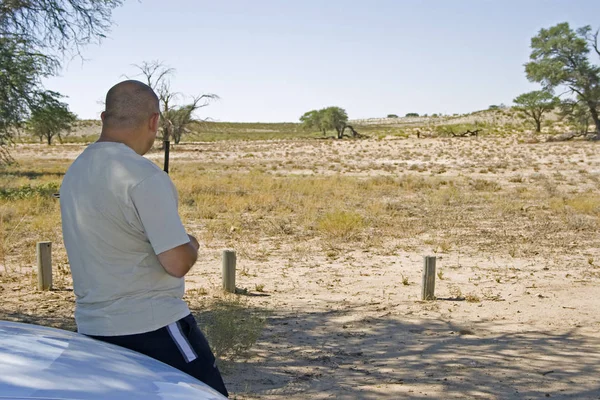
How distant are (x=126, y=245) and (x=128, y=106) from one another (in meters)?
0.54

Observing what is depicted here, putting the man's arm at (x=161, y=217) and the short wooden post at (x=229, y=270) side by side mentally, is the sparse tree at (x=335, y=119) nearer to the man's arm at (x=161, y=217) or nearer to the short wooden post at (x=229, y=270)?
the short wooden post at (x=229, y=270)

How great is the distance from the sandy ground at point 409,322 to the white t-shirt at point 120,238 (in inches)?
104

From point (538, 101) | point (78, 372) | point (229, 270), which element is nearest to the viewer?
point (78, 372)

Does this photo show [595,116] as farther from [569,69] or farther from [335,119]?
[335,119]

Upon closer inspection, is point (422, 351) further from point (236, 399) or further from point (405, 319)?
point (236, 399)

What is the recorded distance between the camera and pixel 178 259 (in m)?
2.58

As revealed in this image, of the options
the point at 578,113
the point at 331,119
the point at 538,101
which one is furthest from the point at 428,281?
the point at 331,119

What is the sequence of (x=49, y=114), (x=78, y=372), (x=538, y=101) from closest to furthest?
(x=78, y=372) → (x=49, y=114) → (x=538, y=101)

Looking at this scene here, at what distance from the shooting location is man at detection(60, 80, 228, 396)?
2553 mm

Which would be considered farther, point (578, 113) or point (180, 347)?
point (578, 113)

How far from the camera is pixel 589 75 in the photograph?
47.1 metres

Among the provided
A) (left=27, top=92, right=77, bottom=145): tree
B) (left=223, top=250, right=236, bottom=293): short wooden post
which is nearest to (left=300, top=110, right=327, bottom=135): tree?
(left=27, top=92, right=77, bottom=145): tree

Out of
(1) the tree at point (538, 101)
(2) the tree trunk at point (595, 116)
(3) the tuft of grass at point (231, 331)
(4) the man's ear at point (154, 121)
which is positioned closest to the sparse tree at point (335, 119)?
(1) the tree at point (538, 101)

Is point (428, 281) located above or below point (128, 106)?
below
